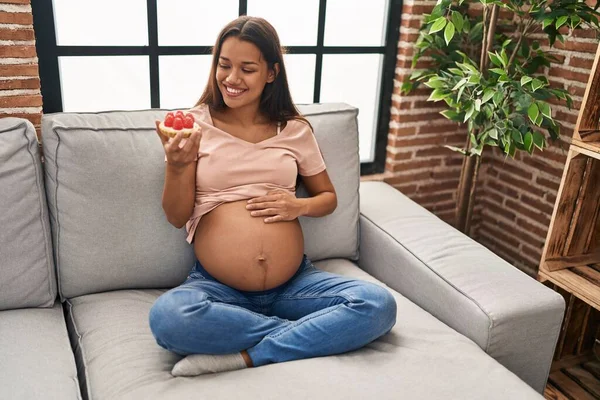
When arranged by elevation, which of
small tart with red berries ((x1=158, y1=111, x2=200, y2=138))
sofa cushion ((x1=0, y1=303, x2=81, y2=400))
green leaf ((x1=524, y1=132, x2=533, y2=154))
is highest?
small tart with red berries ((x1=158, y1=111, x2=200, y2=138))

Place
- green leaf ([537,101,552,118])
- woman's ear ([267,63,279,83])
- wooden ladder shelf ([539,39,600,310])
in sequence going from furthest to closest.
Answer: green leaf ([537,101,552,118]) < wooden ladder shelf ([539,39,600,310]) < woman's ear ([267,63,279,83])

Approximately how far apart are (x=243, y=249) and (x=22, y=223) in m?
0.61

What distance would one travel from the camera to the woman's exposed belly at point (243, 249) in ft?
5.26

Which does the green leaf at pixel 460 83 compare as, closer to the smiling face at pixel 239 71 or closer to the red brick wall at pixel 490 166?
the red brick wall at pixel 490 166

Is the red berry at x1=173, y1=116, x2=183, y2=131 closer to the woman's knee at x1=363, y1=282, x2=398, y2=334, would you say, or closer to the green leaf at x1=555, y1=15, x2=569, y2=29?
the woman's knee at x1=363, y1=282, x2=398, y2=334

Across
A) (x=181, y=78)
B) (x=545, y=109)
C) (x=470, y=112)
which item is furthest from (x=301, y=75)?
(x=545, y=109)

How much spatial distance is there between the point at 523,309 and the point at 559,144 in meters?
1.13

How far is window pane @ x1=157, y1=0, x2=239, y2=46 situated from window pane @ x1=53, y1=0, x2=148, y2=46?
0.07 meters

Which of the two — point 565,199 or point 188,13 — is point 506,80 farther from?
point 188,13

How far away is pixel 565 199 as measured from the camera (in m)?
1.98

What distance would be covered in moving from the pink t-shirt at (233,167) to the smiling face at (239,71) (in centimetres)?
11

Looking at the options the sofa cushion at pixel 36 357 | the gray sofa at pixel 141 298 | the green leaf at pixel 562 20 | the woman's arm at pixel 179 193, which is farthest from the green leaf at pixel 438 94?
the sofa cushion at pixel 36 357

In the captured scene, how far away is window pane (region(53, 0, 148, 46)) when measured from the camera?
198 centimetres

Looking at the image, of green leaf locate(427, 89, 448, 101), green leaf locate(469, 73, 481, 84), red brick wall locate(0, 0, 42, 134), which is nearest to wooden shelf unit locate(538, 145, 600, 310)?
green leaf locate(469, 73, 481, 84)
